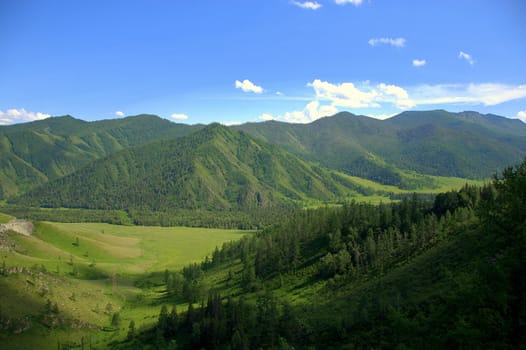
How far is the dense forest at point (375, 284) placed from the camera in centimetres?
2136

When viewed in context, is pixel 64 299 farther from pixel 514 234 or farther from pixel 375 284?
pixel 514 234

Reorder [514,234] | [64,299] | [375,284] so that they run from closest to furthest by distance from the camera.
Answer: [514,234] < [375,284] < [64,299]

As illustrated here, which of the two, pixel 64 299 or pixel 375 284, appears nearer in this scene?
pixel 375 284

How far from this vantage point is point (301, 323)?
83.6 meters

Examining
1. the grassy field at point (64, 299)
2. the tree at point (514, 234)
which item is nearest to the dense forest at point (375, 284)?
the tree at point (514, 234)

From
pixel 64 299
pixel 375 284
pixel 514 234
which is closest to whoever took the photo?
pixel 514 234

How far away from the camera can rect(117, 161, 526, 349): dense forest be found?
70.1ft

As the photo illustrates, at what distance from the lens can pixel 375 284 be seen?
3917 inches

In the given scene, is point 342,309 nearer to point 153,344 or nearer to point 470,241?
point 470,241

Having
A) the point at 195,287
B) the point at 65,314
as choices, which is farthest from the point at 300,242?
the point at 65,314

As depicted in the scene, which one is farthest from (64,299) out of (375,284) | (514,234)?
(514,234)

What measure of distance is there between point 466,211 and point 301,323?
70655 millimetres

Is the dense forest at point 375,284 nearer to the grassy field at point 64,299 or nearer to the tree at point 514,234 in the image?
the tree at point 514,234

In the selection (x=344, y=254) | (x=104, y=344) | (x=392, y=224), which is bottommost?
(x=104, y=344)
